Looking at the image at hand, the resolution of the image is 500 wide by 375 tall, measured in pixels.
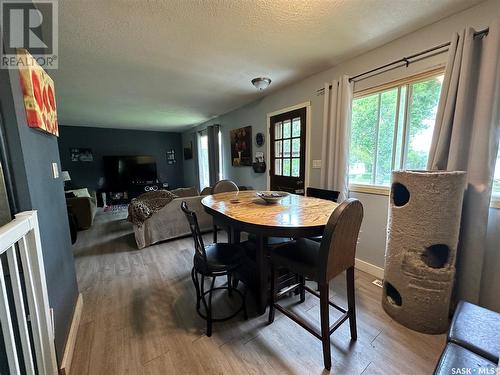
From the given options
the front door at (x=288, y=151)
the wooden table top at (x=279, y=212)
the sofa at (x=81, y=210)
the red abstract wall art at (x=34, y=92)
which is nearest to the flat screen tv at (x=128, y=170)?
the sofa at (x=81, y=210)

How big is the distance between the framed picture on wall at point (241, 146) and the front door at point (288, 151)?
2.15 ft

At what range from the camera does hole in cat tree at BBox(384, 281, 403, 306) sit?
5.59 ft

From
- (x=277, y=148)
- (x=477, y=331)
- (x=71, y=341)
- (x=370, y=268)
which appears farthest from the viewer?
(x=277, y=148)

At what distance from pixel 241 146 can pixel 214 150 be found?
1069 mm

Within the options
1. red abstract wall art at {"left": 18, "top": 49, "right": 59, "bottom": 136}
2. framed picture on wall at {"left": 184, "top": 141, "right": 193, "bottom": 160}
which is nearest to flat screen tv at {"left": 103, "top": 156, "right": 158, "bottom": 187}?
framed picture on wall at {"left": 184, "top": 141, "right": 193, "bottom": 160}

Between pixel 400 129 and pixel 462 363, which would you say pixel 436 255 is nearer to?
pixel 462 363

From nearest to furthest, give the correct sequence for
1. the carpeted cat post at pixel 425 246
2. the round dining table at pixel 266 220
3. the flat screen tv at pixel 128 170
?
1. the round dining table at pixel 266 220
2. the carpeted cat post at pixel 425 246
3. the flat screen tv at pixel 128 170

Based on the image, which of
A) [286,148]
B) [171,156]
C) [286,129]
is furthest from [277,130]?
[171,156]

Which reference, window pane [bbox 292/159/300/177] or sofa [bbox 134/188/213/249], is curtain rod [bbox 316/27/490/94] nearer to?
window pane [bbox 292/159/300/177]

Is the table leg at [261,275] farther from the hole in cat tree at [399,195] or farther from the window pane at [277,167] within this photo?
the window pane at [277,167]

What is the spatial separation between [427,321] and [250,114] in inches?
145

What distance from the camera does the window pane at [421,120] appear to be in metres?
1.88

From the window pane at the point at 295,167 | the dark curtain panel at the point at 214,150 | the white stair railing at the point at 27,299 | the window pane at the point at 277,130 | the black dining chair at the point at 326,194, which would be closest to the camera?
the white stair railing at the point at 27,299

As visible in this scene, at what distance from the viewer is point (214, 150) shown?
203 inches
